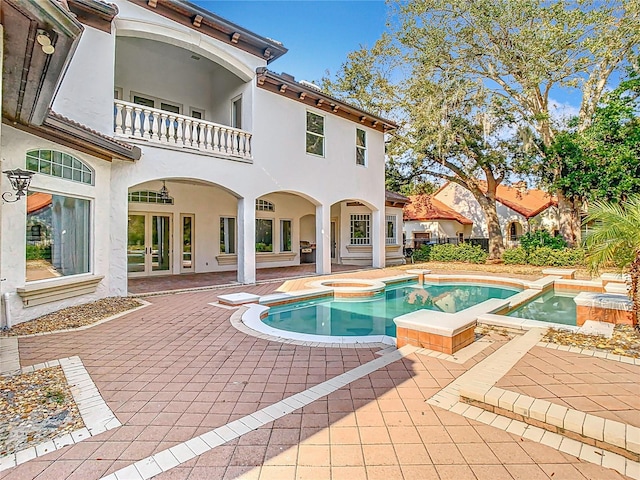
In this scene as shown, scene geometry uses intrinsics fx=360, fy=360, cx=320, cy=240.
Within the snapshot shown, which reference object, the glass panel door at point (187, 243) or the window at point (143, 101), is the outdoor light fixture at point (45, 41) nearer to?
the window at point (143, 101)

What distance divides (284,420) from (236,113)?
12457 millimetres

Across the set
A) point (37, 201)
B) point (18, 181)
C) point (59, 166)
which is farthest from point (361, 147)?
point (18, 181)

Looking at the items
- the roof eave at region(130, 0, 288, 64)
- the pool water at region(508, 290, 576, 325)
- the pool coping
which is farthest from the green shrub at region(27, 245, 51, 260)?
the pool water at region(508, 290, 576, 325)

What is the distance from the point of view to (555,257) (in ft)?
56.9

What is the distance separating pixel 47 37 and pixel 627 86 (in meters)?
21.3

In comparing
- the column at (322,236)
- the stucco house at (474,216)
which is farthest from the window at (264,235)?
the stucco house at (474,216)

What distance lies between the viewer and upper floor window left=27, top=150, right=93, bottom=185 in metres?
7.00

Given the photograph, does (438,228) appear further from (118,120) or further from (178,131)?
(118,120)

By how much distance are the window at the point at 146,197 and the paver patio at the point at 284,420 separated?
344 inches

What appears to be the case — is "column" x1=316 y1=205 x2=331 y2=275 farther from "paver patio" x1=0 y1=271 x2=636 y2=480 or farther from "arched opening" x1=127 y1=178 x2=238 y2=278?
"paver patio" x1=0 y1=271 x2=636 y2=480

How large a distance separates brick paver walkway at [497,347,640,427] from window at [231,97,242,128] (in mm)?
12026

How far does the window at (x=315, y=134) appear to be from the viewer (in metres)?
14.8

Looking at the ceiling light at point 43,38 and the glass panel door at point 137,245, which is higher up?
the ceiling light at point 43,38

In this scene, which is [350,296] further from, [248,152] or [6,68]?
[6,68]
